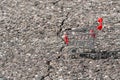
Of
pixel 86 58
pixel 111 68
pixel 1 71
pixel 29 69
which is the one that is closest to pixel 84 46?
pixel 86 58

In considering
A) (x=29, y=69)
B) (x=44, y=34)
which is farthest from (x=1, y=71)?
(x=44, y=34)

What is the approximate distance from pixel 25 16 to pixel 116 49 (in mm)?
1451

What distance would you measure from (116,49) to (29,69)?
3.43 ft

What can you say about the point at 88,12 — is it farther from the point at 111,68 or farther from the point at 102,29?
the point at 111,68

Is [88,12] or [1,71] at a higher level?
[88,12]

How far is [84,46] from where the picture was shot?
413 centimetres

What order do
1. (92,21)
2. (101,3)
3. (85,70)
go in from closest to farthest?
1. (85,70)
2. (92,21)
3. (101,3)

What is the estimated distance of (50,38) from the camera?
4496 millimetres

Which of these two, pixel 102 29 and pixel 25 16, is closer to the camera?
pixel 102 29

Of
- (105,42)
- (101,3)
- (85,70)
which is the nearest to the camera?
(85,70)

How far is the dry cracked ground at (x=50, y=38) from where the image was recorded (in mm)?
3951

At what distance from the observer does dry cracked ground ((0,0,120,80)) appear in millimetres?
3951

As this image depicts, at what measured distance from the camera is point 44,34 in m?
4.58

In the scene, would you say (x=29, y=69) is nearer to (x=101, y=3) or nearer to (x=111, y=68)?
(x=111, y=68)
